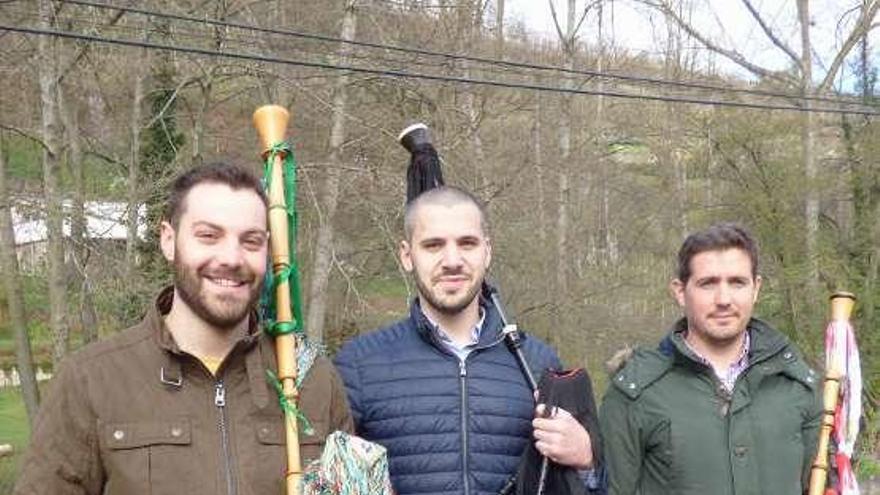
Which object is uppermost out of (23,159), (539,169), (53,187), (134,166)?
(539,169)

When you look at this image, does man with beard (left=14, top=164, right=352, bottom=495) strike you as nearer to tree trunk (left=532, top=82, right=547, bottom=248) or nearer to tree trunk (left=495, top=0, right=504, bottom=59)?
tree trunk (left=495, top=0, right=504, bottom=59)

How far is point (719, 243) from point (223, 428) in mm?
1632

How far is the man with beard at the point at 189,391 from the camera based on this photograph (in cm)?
225

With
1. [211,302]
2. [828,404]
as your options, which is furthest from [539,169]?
[211,302]

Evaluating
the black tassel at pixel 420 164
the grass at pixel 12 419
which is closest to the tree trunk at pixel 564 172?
the grass at pixel 12 419

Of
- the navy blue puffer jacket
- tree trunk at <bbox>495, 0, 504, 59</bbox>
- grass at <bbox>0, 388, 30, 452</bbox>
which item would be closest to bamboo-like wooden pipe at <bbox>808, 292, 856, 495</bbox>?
the navy blue puffer jacket

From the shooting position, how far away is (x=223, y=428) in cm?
231

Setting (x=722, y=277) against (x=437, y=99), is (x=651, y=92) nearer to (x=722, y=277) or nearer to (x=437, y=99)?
(x=437, y=99)

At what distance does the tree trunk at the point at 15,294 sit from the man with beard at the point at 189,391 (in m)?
11.1

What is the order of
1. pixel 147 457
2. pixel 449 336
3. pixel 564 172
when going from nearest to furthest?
pixel 147 457 → pixel 449 336 → pixel 564 172

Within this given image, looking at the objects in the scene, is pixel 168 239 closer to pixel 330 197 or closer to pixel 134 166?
pixel 134 166

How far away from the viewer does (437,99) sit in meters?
15.3

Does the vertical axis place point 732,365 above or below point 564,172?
below

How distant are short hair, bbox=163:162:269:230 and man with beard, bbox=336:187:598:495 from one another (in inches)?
23.9
